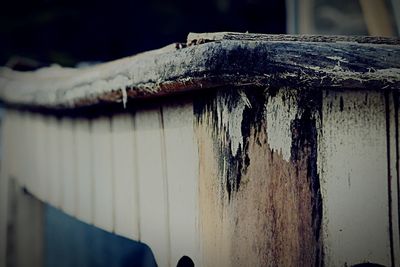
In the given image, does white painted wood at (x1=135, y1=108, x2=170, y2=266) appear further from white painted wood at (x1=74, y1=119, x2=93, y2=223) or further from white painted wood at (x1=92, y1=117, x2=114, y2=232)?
white painted wood at (x1=74, y1=119, x2=93, y2=223)

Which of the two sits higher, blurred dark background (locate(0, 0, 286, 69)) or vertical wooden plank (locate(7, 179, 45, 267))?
blurred dark background (locate(0, 0, 286, 69))

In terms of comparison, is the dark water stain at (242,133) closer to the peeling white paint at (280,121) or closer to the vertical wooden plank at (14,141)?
the peeling white paint at (280,121)

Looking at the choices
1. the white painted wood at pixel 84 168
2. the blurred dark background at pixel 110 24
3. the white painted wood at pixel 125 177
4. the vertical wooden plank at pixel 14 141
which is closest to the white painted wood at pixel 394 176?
the white painted wood at pixel 125 177

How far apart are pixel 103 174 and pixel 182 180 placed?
1.09 ft

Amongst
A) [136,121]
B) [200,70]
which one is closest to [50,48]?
[136,121]

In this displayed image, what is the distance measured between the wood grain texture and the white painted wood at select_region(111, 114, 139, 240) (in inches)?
11.4

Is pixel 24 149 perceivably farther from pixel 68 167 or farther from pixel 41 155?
pixel 68 167

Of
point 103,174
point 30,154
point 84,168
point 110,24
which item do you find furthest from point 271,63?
point 110,24

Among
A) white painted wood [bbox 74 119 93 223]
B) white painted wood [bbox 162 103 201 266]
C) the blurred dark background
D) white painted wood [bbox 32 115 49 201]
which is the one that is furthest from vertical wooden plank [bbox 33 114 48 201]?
the blurred dark background

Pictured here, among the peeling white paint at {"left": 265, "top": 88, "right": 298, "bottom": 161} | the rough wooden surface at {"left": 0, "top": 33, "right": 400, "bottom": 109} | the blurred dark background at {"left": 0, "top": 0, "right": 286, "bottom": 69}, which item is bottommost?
the peeling white paint at {"left": 265, "top": 88, "right": 298, "bottom": 161}

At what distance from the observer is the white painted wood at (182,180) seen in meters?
0.59

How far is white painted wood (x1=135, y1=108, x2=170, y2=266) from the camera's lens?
0.68 metres

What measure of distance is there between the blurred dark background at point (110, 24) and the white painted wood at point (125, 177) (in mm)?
2370

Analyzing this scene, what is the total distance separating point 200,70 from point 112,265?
1.45 meters
